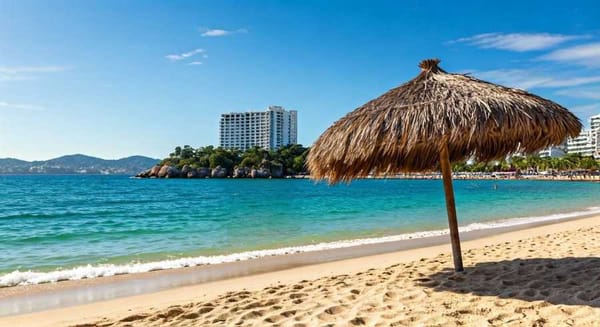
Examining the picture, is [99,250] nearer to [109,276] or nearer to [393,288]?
[109,276]

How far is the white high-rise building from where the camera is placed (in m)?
142

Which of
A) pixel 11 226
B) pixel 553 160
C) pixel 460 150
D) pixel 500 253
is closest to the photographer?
pixel 460 150

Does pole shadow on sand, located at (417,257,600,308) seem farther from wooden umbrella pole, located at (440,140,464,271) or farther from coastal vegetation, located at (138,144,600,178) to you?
coastal vegetation, located at (138,144,600,178)

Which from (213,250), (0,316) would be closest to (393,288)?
(0,316)

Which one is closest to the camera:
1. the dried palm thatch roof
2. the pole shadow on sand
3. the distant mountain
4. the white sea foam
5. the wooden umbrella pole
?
the pole shadow on sand

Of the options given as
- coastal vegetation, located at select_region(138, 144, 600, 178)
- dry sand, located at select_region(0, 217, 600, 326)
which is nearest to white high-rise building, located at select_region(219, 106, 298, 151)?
coastal vegetation, located at select_region(138, 144, 600, 178)

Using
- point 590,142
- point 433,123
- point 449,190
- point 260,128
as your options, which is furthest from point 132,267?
point 590,142

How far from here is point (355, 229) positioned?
14.2 m

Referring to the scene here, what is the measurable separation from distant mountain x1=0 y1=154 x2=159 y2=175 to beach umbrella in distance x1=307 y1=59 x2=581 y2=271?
160355mm

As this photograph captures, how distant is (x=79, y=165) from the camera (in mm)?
167625

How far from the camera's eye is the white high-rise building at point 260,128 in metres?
142

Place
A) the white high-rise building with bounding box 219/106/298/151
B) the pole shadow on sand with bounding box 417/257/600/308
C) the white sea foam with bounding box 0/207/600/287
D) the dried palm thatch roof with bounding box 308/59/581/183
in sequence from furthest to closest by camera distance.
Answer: the white high-rise building with bounding box 219/106/298/151 < the white sea foam with bounding box 0/207/600/287 < the dried palm thatch roof with bounding box 308/59/581/183 < the pole shadow on sand with bounding box 417/257/600/308

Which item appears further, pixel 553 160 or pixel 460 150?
pixel 553 160

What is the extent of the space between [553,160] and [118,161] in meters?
155
